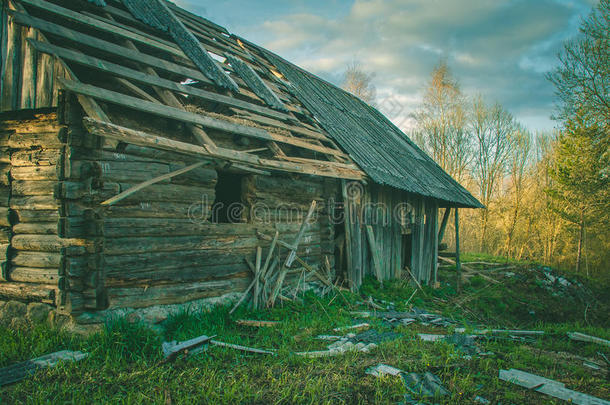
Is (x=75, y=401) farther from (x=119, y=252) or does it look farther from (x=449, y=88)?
(x=449, y=88)

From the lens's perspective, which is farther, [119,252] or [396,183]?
[396,183]

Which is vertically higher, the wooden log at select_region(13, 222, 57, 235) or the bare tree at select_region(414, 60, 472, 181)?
the bare tree at select_region(414, 60, 472, 181)

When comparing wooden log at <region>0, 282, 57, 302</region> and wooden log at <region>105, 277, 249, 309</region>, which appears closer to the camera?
wooden log at <region>105, 277, 249, 309</region>

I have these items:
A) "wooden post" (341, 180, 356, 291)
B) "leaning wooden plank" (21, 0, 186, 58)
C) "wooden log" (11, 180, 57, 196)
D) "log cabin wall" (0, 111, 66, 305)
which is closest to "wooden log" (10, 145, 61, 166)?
"log cabin wall" (0, 111, 66, 305)

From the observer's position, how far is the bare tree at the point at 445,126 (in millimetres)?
21578

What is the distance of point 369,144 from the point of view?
983 cm

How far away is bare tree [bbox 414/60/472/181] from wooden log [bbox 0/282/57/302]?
2208 centimetres

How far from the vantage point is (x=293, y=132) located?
7.29m

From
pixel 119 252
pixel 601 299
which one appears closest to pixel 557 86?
pixel 601 299

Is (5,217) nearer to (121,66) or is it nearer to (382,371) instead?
(121,66)

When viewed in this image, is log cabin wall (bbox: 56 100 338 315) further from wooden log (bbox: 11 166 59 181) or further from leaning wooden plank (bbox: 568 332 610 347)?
leaning wooden plank (bbox: 568 332 610 347)

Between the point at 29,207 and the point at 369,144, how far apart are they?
7.83 metres

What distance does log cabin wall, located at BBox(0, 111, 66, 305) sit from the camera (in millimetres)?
4781

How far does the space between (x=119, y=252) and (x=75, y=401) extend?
204cm
